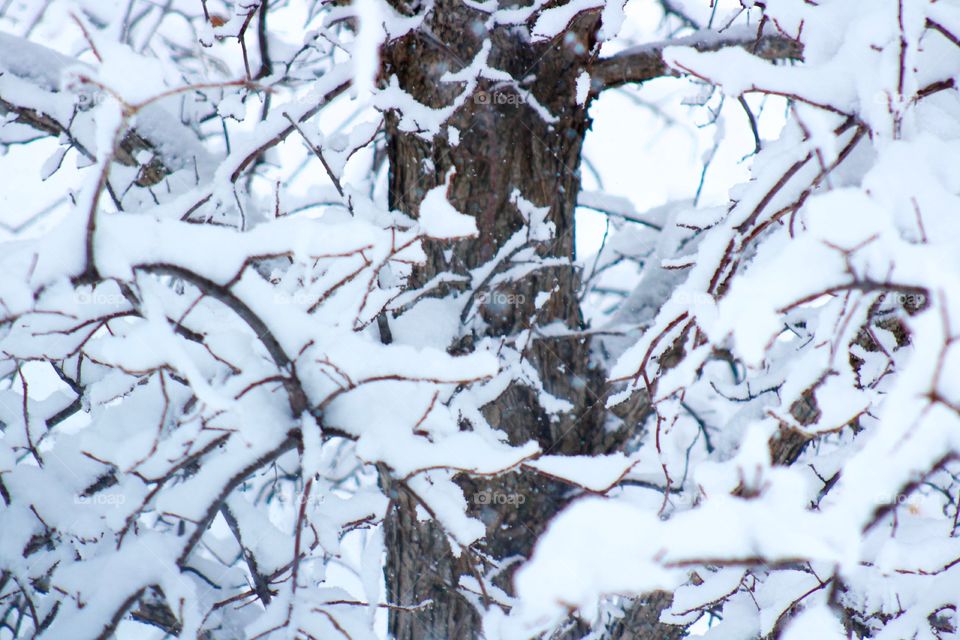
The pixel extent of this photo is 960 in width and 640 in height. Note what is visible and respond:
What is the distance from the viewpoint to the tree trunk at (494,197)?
201 cm

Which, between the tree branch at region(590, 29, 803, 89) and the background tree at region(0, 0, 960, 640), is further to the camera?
the tree branch at region(590, 29, 803, 89)

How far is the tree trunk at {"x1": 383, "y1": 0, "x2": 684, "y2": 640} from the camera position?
201cm

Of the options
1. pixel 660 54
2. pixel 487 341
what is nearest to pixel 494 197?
pixel 487 341

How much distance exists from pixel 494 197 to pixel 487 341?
47cm

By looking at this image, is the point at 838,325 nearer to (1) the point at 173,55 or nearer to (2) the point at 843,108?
(2) the point at 843,108

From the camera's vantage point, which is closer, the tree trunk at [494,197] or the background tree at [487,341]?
the background tree at [487,341]

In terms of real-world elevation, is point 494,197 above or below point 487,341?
above

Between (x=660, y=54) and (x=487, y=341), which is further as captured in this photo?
(x=660, y=54)

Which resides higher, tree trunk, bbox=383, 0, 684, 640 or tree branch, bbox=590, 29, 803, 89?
tree branch, bbox=590, 29, 803, 89

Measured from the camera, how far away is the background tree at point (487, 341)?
2.29ft

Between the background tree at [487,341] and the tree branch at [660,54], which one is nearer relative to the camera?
the background tree at [487,341]

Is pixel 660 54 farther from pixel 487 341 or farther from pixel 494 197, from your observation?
pixel 487 341

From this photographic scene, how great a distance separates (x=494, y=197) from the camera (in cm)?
208

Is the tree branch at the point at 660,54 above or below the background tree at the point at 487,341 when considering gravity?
above
